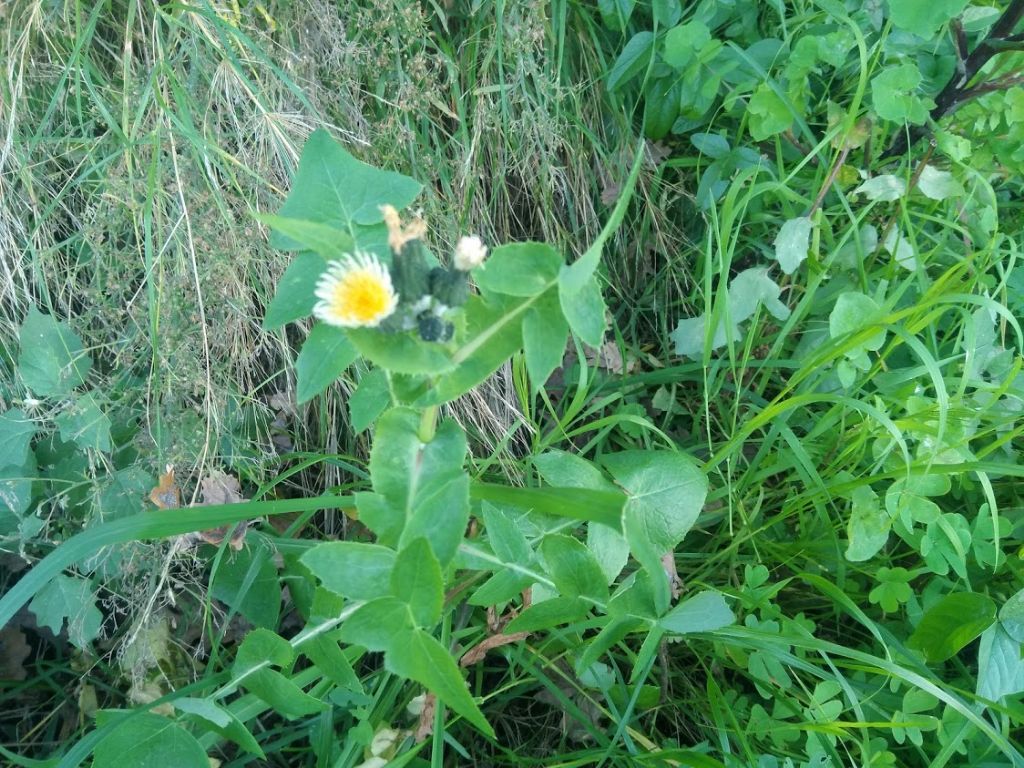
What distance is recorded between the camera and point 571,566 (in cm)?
97

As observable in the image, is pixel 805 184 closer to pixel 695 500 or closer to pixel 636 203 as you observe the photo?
pixel 636 203

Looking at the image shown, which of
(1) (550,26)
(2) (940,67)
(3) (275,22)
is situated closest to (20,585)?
(3) (275,22)

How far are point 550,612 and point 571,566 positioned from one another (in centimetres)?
11

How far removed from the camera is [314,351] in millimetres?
898

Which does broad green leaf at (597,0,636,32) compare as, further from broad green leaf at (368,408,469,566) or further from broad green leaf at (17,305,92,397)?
broad green leaf at (17,305,92,397)

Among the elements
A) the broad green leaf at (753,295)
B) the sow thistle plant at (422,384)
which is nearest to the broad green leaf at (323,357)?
the sow thistle plant at (422,384)

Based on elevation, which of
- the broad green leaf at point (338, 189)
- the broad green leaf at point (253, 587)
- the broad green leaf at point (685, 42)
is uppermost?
the broad green leaf at point (685, 42)

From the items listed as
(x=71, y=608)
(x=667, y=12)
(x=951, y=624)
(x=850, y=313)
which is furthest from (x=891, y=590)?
(x=71, y=608)

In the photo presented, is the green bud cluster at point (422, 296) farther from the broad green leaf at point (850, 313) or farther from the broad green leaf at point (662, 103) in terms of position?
the broad green leaf at point (662, 103)

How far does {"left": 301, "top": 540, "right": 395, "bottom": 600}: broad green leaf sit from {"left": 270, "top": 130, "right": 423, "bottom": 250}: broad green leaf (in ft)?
1.26

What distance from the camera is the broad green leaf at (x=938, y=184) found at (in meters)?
1.45

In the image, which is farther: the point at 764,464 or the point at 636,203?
the point at 636,203

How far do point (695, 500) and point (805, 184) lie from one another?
95cm

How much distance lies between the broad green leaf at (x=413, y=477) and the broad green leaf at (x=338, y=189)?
277 mm
